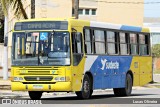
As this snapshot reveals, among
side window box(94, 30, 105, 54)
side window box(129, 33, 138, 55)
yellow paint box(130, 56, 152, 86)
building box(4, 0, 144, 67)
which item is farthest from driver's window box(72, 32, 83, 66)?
building box(4, 0, 144, 67)

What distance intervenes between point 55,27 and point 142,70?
7.73 m

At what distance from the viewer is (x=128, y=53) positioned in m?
28.7

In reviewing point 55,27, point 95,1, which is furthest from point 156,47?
point 55,27

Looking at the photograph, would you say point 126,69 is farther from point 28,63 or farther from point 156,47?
point 156,47

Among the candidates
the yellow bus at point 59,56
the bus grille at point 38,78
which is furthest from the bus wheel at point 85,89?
the bus grille at point 38,78

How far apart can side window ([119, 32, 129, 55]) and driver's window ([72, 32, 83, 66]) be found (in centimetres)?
403

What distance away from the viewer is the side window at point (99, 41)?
25.8 metres

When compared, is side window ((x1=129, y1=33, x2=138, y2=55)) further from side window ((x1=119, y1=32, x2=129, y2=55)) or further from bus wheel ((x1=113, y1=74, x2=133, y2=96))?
bus wheel ((x1=113, y1=74, x2=133, y2=96))

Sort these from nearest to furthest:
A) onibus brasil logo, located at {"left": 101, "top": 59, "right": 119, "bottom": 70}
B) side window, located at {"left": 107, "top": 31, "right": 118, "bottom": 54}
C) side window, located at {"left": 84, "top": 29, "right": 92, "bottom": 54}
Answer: side window, located at {"left": 84, "top": 29, "right": 92, "bottom": 54}, onibus brasil logo, located at {"left": 101, "top": 59, "right": 119, "bottom": 70}, side window, located at {"left": 107, "top": 31, "right": 118, "bottom": 54}

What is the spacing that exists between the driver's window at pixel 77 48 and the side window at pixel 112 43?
2.76 m

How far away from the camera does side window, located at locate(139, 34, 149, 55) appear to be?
3004 centimetres

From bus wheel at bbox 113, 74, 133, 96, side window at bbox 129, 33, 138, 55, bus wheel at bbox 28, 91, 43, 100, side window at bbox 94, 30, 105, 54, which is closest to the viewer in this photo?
bus wheel at bbox 28, 91, 43, 100

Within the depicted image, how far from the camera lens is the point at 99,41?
26.0 metres

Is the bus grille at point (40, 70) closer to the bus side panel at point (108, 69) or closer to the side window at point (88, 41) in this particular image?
the bus side panel at point (108, 69)
